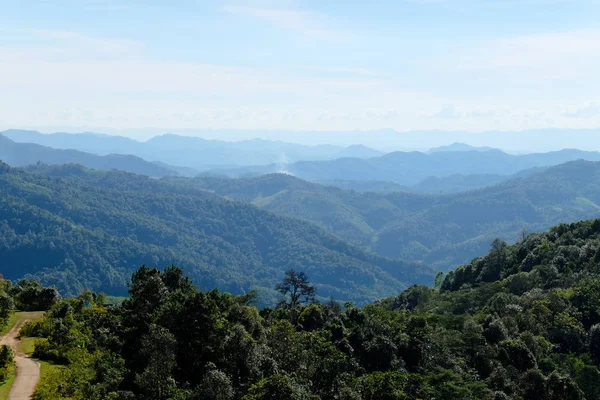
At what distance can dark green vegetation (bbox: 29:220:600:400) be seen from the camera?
3097 cm

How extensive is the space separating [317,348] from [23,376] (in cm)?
1980

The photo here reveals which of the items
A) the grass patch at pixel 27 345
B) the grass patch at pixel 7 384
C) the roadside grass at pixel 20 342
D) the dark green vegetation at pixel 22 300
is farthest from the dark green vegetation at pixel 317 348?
the dark green vegetation at pixel 22 300

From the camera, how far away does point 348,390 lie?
3067 cm

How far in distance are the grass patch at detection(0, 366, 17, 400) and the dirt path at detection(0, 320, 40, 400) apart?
0.72 feet

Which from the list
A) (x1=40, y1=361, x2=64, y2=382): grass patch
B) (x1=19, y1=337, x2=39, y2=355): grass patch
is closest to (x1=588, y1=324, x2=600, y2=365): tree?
(x1=40, y1=361, x2=64, y2=382): grass patch

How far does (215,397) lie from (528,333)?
32.2m

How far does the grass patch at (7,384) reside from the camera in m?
32.7

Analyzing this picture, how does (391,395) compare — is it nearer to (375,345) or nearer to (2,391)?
(375,345)

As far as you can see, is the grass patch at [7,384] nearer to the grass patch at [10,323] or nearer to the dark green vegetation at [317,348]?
the dark green vegetation at [317,348]

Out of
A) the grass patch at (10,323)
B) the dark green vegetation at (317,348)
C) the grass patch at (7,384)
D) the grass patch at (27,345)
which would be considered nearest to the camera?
the dark green vegetation at (317,348)

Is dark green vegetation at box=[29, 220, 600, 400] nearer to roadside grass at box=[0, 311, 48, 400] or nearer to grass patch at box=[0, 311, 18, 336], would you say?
roadside grass at box=[0, 311, 48, 400]

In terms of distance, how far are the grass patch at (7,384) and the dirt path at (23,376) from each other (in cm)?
22

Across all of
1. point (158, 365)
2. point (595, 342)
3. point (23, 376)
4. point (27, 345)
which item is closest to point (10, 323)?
point (27, 345)

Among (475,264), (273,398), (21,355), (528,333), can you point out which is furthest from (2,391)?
(475,264)
